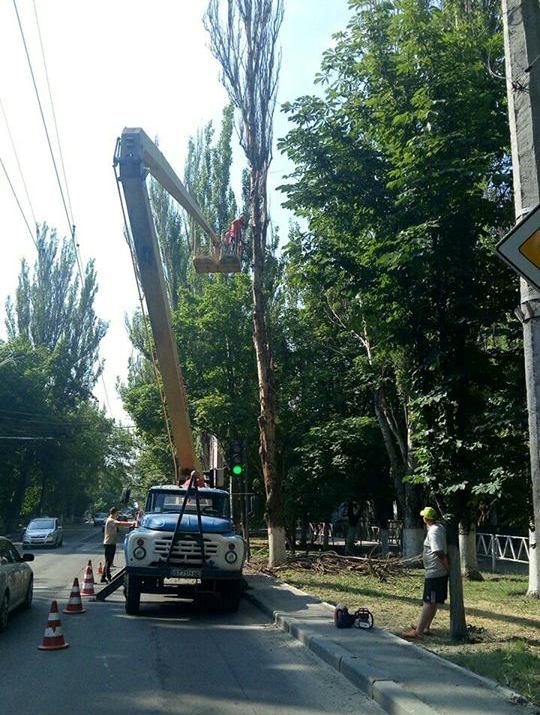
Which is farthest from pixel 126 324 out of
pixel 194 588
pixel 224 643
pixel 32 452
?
pixel 224 643

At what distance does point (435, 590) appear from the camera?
9617 mm

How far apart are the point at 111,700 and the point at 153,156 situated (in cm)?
1065

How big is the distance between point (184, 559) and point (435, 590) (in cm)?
446

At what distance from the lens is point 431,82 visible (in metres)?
9.94

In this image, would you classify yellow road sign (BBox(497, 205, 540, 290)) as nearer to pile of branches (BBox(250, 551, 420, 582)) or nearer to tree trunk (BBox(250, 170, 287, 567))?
pile of branches (BBox(250, 551, 420, 582))

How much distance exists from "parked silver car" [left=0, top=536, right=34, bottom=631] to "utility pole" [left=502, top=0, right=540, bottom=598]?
7.53 m

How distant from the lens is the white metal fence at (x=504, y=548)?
22117mm

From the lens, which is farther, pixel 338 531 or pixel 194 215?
pixel 338 531

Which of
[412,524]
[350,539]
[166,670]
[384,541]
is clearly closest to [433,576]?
[166,670]

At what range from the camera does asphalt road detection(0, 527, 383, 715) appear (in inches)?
263

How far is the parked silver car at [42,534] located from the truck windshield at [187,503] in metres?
21.8

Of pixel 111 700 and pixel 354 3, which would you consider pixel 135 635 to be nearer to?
pixel 111 700

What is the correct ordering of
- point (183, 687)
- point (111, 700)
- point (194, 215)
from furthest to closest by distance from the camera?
1. point (194, 215)
2. point (183, 687)
3. point (111, 700)

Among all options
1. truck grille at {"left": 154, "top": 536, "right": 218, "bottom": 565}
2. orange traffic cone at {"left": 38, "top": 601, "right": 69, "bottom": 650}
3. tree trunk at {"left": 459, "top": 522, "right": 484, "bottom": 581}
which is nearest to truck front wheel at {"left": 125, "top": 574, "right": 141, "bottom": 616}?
truck grille at {"left": 154, "top": 536, "right": 218, "bottom": 565}
